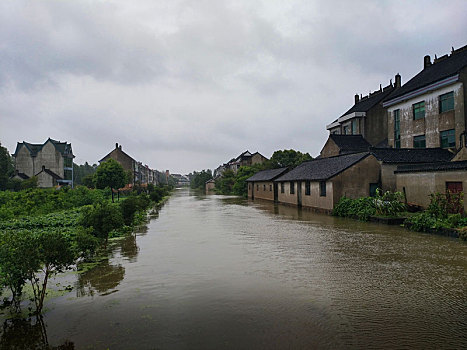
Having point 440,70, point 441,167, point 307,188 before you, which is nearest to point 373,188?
point 441,167

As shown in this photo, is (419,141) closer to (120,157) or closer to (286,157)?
(286,157)

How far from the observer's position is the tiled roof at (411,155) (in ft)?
75.0

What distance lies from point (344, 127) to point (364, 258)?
36210 millimetres

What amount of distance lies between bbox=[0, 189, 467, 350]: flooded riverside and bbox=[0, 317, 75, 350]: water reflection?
31 mm

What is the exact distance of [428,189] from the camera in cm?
1811

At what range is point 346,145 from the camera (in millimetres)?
36188

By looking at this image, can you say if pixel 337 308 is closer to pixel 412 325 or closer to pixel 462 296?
pixel 412 325

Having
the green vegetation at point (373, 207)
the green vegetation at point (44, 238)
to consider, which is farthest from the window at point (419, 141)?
the green vegetation at point (44, 238)

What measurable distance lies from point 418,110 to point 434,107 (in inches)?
79.2

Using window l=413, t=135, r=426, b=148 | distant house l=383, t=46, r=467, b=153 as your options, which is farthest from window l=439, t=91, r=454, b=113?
window l=413, t=135, r=426, b=148

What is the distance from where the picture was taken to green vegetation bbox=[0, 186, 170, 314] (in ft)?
19.6

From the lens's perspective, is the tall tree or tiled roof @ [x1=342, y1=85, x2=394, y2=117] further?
the tall tree

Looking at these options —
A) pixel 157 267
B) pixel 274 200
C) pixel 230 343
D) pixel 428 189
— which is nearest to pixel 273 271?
pixel 157 267

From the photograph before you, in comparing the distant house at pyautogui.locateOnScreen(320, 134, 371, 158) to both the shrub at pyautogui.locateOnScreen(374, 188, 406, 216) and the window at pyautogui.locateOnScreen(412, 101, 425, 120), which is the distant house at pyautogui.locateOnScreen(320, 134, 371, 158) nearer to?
the window at pyautogui.locateOnScreen(412, 101, 425, 120)
